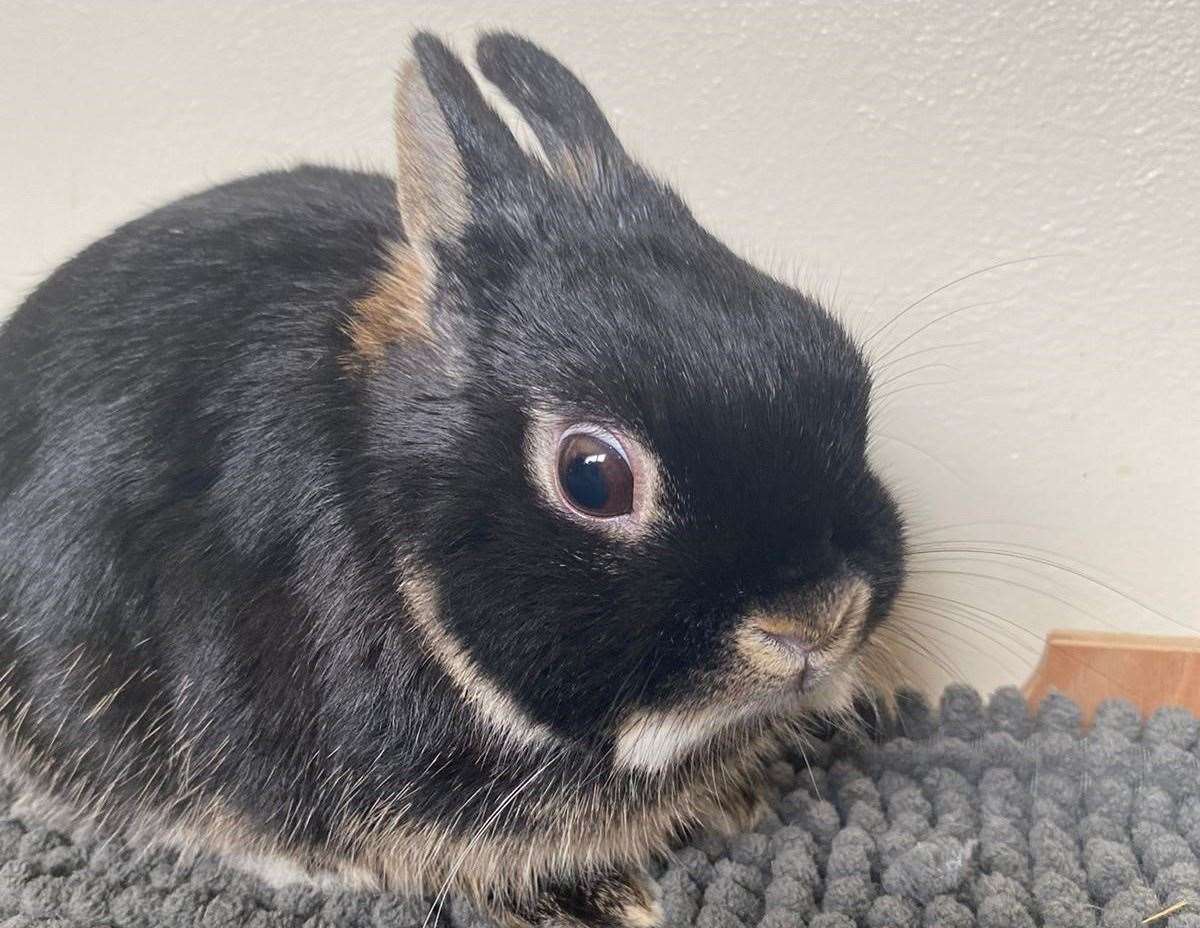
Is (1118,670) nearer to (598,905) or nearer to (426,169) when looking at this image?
(598,905)

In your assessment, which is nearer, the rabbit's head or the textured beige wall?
the rabbit's head

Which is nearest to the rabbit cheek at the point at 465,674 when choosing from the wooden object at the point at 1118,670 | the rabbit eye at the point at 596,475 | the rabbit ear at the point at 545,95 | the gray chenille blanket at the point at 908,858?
the rabbit eye at the point at 596,475

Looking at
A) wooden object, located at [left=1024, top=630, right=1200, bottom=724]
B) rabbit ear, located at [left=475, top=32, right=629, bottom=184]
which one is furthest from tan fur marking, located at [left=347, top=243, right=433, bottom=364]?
wooden object, located at [left=1024, top=630, right=1200, bottom=724]

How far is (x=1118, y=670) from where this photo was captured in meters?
1.41

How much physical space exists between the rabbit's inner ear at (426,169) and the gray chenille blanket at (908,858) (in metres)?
0.72

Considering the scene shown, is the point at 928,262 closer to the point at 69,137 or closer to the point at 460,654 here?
the point at 460,654

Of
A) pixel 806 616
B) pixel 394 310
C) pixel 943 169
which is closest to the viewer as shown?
pixel 806 616

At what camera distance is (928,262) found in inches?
57.2

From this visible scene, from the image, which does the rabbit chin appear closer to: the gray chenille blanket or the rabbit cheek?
the rabbit cheek

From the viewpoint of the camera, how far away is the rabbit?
919mm

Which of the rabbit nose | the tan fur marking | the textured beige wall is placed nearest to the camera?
the rabbit nose

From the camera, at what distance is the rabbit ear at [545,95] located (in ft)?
3.67

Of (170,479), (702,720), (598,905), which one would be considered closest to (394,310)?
(170,479)

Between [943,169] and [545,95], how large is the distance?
0.57 m
